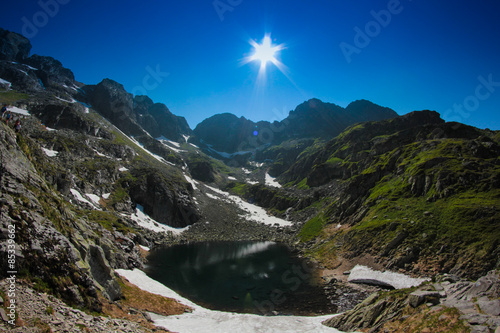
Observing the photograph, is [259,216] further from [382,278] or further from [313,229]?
[382,278]

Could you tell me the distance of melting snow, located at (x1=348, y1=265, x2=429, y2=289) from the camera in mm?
38688

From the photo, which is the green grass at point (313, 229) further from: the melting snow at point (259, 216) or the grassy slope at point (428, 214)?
the melting snow at point (259, 216)

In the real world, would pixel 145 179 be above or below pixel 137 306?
above

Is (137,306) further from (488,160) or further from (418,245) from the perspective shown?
(488,160)

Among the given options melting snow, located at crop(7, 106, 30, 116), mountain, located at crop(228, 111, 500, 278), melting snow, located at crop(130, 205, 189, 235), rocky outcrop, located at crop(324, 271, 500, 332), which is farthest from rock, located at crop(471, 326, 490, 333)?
melting snow, located at crop(7, 106, 30, 116)

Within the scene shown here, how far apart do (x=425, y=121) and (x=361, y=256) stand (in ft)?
525

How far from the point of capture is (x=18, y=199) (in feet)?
56.8

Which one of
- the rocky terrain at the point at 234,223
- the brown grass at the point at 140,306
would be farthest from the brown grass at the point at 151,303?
the rocky terrain at the point at 234,223

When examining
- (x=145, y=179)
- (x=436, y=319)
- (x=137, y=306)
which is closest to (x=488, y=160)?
(x=436, y=319)

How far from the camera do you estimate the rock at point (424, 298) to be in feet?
61.9

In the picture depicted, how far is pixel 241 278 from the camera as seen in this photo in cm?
5034

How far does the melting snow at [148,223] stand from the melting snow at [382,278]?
72634 millimetres

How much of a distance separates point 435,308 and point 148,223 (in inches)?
3771

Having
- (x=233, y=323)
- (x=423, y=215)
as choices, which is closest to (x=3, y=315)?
(x=233, y=323)
